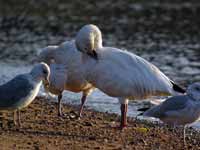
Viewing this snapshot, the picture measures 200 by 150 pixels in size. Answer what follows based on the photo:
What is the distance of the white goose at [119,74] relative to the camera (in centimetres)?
1216

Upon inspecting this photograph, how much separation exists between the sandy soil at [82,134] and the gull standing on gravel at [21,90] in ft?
1.32

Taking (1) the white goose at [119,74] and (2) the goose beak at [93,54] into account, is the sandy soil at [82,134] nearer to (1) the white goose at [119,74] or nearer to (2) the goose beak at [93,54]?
(1) the white goose at [119,74]

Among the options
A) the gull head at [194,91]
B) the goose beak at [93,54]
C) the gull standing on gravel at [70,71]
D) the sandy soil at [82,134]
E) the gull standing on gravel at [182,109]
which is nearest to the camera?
the sandy soil at [82,134]

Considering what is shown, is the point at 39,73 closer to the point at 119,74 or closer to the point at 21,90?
the point at 21,90

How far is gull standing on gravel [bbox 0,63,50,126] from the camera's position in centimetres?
1136

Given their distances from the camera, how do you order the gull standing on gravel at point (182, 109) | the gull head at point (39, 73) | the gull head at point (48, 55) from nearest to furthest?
the gull standing on gravel at point (182, 109) < the gull head at point (39, 73) < the gull head at point (48, 55)

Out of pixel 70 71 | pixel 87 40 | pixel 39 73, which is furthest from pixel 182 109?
pixel 70 71

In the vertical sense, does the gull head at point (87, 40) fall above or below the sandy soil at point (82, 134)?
above

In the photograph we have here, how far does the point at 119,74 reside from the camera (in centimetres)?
1221

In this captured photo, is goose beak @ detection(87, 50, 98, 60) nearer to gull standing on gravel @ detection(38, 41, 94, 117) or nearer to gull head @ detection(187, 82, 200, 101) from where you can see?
gull standing on gravel @ detection(38, 41, 94, 117)

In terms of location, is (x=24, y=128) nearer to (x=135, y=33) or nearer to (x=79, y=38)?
(x=79, y=38)

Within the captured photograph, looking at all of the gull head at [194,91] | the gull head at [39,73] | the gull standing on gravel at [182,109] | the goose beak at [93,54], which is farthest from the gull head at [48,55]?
the gull head at [194,91]

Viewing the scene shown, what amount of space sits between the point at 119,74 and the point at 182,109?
1371 millimetres

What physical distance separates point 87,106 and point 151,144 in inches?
181
